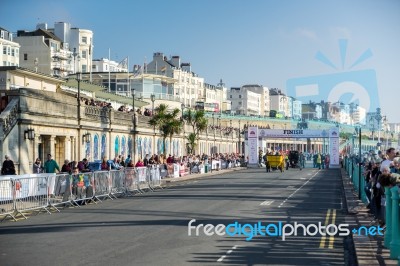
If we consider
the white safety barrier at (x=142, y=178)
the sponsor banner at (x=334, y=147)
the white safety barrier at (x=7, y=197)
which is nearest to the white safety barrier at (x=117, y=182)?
the white safety barrier at (x=142, y=178)

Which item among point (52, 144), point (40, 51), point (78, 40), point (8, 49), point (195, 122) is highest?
point (78, 40)

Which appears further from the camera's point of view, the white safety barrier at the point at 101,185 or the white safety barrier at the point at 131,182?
the white safety barrier at the point at 131,182

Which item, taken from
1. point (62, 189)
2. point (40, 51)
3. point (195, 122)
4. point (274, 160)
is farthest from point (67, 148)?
point (40, 51)

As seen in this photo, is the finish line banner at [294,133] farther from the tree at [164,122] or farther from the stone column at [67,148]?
the stone column at [67,148]

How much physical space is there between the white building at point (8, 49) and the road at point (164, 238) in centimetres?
7423

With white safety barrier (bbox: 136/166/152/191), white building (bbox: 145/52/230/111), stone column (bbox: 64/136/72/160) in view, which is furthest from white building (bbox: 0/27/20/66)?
white safety barrier (bbox: 136/166/152/191)

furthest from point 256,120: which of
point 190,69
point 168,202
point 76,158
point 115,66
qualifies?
point 168,202

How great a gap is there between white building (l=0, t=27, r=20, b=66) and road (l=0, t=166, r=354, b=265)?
74.2 m

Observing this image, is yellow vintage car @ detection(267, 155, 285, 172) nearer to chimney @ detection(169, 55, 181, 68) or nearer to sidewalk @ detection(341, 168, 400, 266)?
sidewalk @ detection(341, 168, 400, 266)

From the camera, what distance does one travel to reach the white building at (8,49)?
9481 cm

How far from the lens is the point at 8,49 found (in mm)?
95812

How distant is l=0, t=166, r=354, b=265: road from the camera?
1309cm

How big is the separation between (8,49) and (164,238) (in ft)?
281

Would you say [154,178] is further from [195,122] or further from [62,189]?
[195,122]
